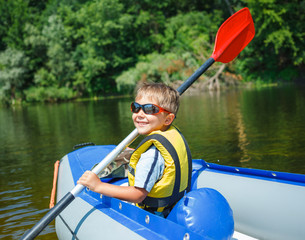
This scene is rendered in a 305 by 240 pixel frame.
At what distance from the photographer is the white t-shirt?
161 centimetres

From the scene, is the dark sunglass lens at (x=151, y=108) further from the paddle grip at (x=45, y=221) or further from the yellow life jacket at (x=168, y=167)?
the paddle grip at (x=45, y=221)

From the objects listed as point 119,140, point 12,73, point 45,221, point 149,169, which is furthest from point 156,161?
point 12,73

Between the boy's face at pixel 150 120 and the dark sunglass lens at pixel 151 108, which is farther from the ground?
the dark sunglass lens at pixel 151 108

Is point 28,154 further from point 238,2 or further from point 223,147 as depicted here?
point 238,2

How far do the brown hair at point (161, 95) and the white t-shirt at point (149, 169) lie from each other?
258 mm

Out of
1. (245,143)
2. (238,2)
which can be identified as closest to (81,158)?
(245,143)

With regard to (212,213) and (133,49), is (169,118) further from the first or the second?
(133,49)

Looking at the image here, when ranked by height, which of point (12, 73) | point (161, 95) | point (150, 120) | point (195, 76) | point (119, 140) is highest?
point (12, 73)

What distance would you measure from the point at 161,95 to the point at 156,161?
1.22 ft

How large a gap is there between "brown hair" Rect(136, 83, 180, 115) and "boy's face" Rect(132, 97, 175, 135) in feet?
0.08

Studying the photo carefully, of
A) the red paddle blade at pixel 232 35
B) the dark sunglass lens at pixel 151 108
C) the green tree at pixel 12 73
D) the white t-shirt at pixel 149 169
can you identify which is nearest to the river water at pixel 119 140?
the red paddle blade at pixel 232 35

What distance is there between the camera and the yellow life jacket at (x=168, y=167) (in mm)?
1662

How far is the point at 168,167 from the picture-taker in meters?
1.66

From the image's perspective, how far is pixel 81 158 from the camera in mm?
3248
